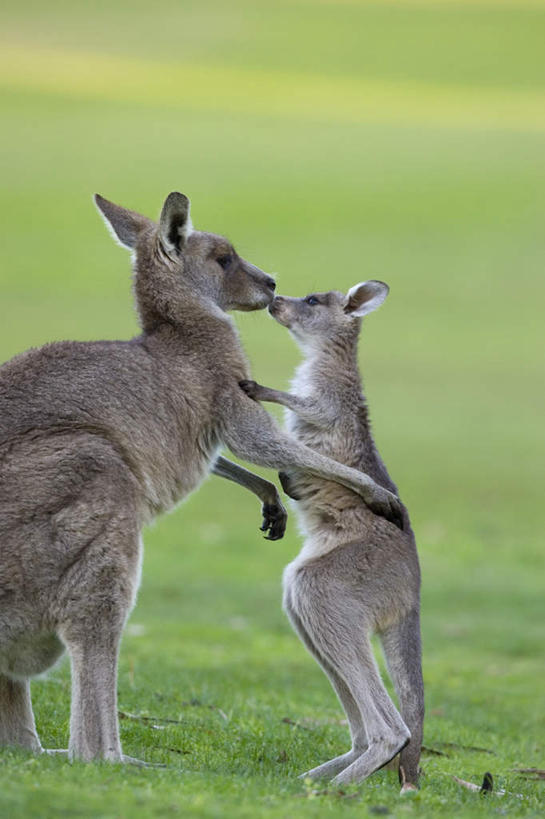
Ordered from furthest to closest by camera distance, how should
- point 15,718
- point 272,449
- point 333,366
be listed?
point 333,366 → point 272,449 → point 15,718

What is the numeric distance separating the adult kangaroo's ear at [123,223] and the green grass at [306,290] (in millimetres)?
2506

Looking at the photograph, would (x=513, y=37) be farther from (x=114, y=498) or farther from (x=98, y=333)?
(x=114, y=498)

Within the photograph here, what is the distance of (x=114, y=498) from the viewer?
625 centimetres

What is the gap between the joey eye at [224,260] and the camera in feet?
25.5

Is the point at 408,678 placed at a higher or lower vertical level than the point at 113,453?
lower

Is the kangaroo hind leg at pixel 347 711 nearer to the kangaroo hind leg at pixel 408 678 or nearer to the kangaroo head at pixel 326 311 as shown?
the kangaroo hind leg at pixel 408 678

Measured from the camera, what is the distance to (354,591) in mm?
6734

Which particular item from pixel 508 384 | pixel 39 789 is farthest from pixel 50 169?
pixel 39 789

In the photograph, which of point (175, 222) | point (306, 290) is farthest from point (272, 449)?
point (306, 290)

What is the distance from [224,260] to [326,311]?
926mm

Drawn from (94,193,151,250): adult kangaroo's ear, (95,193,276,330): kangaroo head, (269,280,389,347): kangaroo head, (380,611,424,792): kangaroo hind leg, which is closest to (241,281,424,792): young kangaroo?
(380,611,424,792): kangaroo hind leg

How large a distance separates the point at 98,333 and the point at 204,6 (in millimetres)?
40556

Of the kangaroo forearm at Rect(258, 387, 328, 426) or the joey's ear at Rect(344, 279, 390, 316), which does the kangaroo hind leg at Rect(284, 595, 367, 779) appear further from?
the joey's ear at Rect(344, 279, 390, 316)

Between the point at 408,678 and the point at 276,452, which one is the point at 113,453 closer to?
the point at 276,452
